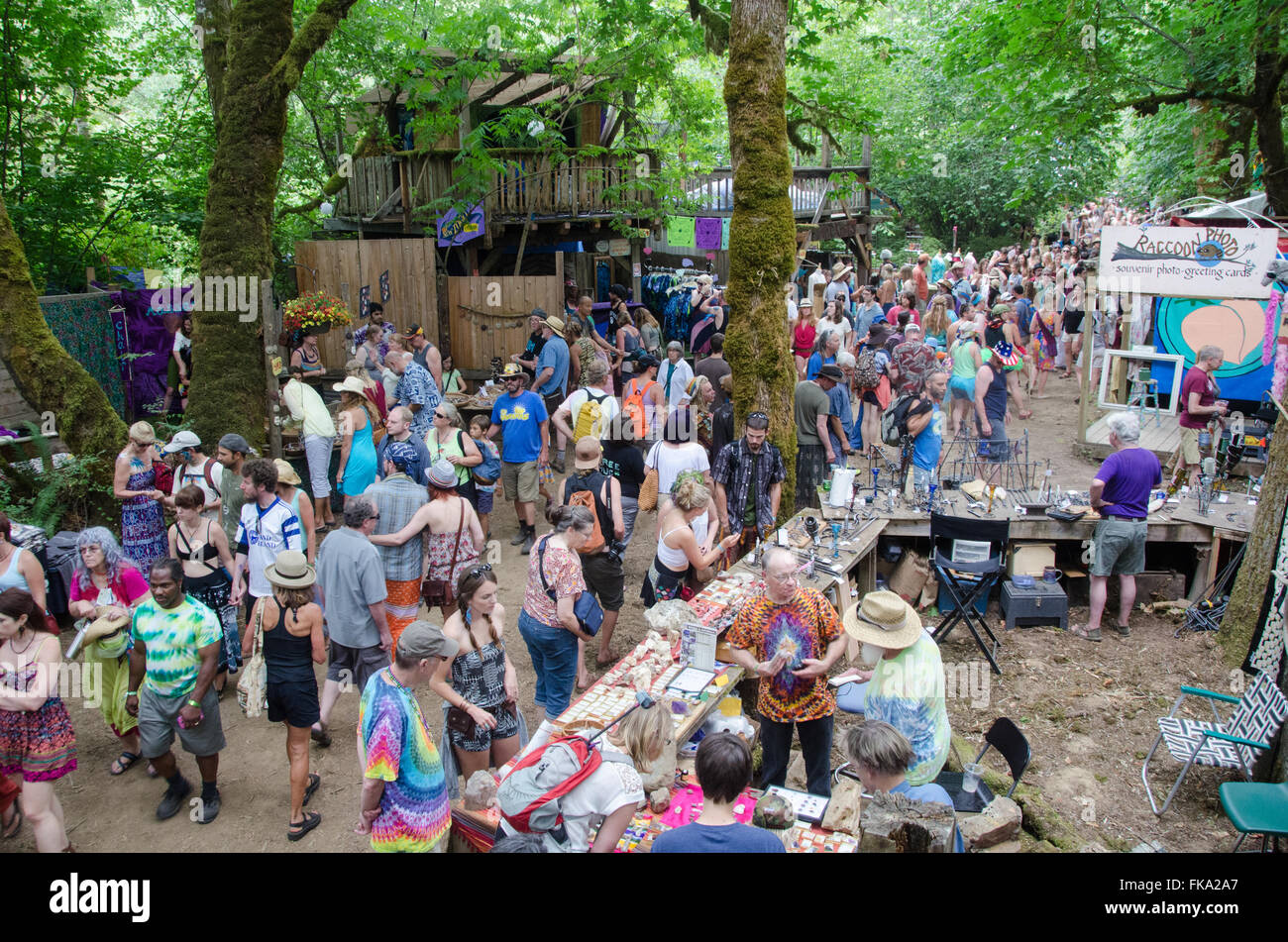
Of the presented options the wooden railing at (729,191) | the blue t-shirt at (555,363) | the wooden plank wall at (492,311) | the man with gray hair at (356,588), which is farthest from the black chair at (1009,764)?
the wooden railing at (729,191)

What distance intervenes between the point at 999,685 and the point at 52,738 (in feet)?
20.4

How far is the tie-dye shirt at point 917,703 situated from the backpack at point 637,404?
4.14 metres

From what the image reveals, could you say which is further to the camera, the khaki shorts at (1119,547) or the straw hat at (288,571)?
the khaki shorts at (1119,547)

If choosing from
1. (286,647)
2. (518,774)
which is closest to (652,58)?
(286,647)

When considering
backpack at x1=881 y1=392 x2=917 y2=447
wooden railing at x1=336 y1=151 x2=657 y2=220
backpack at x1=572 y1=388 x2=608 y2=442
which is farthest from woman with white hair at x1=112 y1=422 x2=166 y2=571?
wooden railing at x1=336 y1=151 x2=657 y2=220

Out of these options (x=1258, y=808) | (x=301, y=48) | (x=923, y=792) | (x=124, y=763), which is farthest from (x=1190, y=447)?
(x=124, y=763)

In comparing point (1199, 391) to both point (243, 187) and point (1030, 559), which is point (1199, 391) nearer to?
point (1030, 559)

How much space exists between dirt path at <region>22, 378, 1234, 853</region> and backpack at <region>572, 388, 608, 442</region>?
5.10ft

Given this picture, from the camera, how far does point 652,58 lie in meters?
13.5

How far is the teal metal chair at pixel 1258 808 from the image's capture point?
417 centimetres

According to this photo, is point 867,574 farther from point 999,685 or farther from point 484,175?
point 484,175

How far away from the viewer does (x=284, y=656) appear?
4.76 meters

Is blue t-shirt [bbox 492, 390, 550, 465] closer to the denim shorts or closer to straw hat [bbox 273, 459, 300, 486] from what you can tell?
straw hat [bbox 273, 459, 300, 486]

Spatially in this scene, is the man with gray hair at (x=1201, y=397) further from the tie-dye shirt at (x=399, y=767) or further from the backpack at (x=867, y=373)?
the tie-dye shirt at (x=399, y=767)
